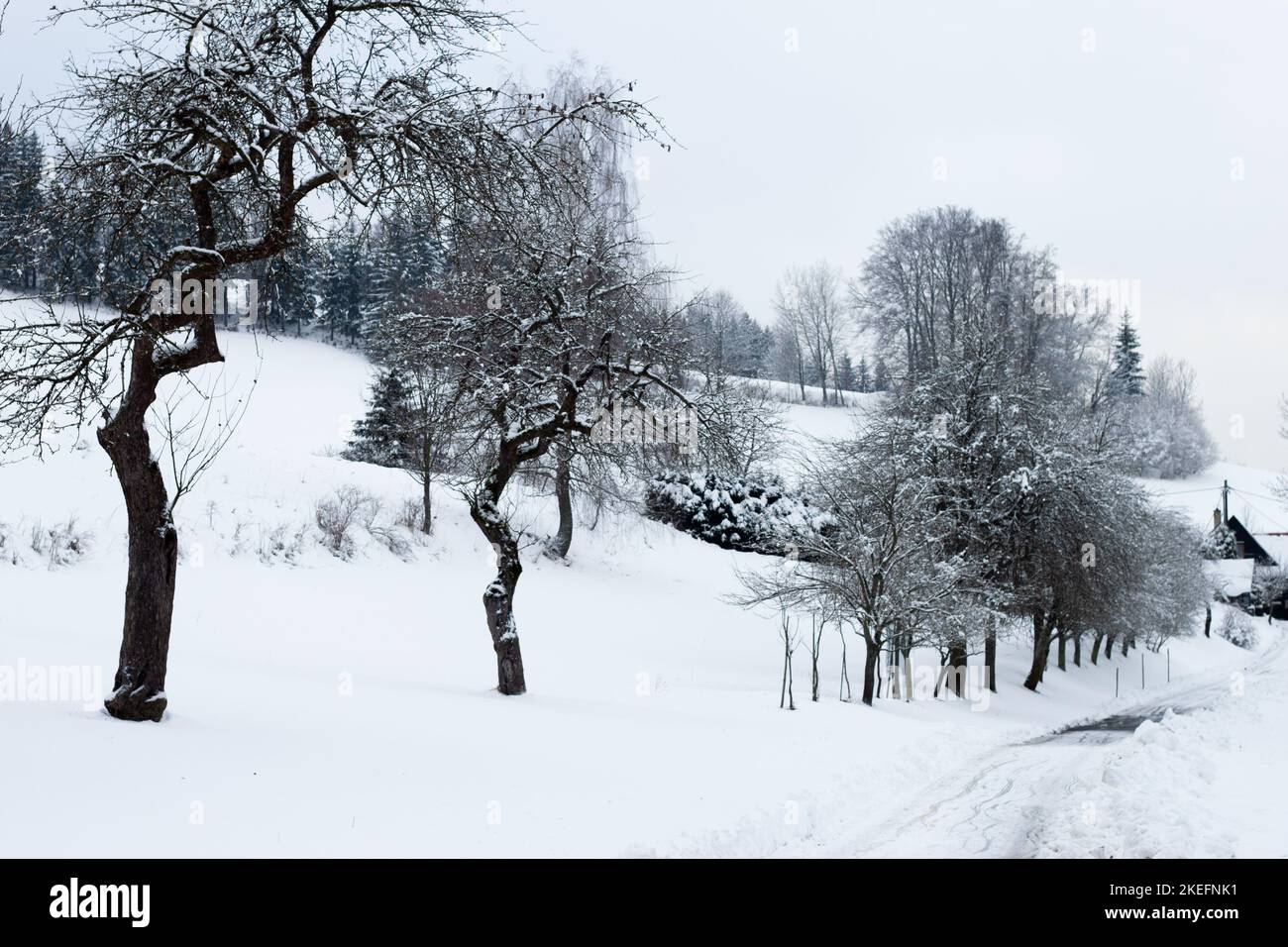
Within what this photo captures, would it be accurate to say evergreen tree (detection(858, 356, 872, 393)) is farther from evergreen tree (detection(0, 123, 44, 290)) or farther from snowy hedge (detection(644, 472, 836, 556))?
evergreen tree (detection(0, 123, 44, 290))

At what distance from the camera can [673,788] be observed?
31.7 feet

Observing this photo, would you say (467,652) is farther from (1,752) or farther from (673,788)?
(1,752)

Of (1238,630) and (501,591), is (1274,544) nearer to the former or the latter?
(1238,630)

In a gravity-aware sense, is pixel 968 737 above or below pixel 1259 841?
below

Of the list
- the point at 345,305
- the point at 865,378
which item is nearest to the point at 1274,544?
the point at 865,378

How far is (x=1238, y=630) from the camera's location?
210ft

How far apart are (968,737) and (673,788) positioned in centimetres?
882

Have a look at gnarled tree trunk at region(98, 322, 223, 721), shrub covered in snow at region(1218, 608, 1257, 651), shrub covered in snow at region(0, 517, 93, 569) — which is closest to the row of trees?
shrub covered in snow at region(0, 517, 93, 569)

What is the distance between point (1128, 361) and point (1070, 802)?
76.8 m

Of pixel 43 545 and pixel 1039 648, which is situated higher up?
pixel 43 545

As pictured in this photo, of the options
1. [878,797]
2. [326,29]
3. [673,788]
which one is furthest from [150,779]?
[878,797]

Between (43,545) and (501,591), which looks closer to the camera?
(501,591)

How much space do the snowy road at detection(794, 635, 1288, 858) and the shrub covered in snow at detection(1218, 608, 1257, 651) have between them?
52.0 metres

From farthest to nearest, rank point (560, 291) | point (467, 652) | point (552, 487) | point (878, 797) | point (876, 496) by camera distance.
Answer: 1. point (552, 487)
2. point (876, 496)
3. point (467, 652)
4. point (560, 291)
5. point (878, 797)
